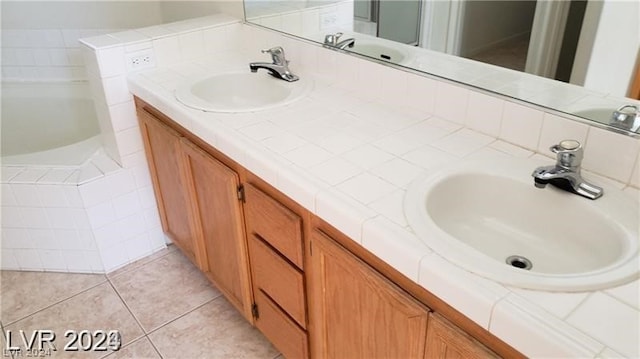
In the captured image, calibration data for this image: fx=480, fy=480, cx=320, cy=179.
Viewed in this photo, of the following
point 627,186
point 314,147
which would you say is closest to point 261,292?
point 314,147

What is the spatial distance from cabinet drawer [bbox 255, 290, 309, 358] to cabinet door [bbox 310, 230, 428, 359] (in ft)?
0.38

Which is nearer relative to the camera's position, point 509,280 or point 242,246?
point 509,280

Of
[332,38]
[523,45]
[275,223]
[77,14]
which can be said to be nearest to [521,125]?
[523,45]

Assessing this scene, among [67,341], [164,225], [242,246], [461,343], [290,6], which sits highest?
[290,6]

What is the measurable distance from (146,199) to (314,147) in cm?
116

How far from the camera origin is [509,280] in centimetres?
81

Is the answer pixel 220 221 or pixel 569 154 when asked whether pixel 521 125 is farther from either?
pixel 220 221

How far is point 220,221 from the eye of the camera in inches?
64.4

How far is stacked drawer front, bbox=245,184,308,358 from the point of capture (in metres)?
1.29

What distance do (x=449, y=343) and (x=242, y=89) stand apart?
4.44ft

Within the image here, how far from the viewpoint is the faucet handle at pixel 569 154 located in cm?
99

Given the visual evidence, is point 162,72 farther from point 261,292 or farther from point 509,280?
point 509,280

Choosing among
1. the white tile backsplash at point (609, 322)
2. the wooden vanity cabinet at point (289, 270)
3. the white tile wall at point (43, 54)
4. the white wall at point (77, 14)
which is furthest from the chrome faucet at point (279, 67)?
the white tile wall at point (43, 54)

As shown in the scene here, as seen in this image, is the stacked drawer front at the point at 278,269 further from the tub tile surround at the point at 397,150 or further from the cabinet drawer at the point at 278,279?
the tub tile surround at the point at 397,150
